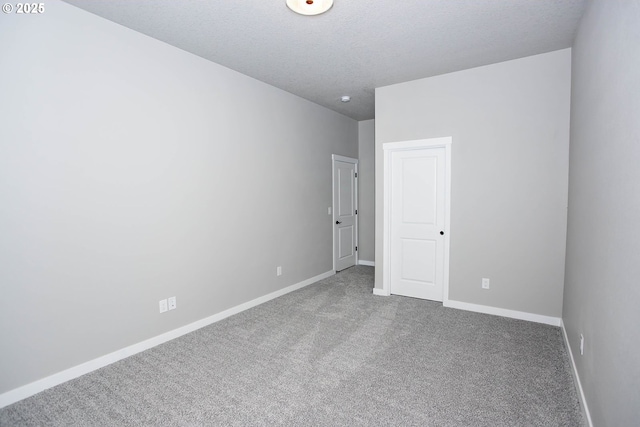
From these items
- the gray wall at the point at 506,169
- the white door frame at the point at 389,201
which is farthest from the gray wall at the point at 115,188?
the gray wall at the point at 506,169

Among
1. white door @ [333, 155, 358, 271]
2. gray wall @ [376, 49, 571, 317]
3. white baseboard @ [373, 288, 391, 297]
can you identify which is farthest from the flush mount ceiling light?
white baseboard @ [373, 288, 391, 297]

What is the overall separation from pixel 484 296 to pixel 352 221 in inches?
110

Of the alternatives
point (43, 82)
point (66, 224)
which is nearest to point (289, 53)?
point (43, 82)

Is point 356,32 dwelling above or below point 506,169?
above

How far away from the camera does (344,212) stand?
232 inches

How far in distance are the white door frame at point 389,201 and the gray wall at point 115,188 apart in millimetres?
1531

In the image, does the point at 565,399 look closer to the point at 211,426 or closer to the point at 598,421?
the point at 598,421

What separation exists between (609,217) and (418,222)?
258cm

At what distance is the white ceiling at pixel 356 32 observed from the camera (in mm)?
2471

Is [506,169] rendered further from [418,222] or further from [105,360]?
[105,360]

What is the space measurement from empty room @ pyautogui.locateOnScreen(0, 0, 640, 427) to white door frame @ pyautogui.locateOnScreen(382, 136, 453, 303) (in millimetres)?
28

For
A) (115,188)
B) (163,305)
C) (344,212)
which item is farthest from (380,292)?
(115,188)

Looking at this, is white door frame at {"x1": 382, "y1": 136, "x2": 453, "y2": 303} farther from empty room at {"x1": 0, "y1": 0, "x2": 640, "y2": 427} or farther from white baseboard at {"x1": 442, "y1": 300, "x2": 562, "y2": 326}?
white baseboard at {"x1": 442, "y1": 300, "x2": 562, "y2": 326}

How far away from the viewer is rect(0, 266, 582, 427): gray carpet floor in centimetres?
203
